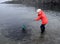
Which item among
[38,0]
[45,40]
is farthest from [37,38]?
[38,0]

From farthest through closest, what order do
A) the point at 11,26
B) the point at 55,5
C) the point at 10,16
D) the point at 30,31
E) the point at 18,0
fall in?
the point at 18,0, the point at 55,5, the point at 10,16, the point at 11,26, the point at 30,31

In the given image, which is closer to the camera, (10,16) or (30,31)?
(30,31)

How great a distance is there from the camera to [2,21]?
638 inches

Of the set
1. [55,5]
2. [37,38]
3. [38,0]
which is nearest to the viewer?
[37,38]

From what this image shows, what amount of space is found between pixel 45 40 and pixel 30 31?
1.95 metres

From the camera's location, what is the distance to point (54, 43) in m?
11.0

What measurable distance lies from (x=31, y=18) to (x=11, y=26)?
2.78 m

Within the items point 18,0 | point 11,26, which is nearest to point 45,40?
point 11,26

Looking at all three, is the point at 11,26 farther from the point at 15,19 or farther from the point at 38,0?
the point at 38,0

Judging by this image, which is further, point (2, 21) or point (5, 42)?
point (2, 21)

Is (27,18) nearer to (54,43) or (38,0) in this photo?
(54,43)

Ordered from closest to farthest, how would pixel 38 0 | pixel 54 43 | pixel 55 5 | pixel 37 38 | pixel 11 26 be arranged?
pixel 54 43 → pixel 37 38 → pixel 11 26 → pixel 55 5 → pixel 38 0

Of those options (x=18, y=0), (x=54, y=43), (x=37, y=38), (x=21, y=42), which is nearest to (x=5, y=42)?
(x=21, y=42)

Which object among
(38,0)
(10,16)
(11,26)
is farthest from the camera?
(38,0)
